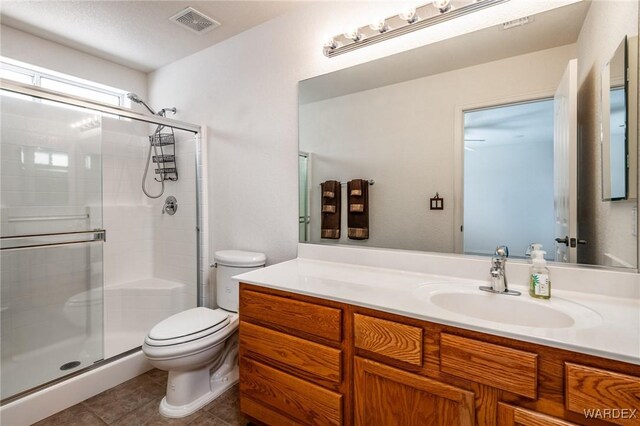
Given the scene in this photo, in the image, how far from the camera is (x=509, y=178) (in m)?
1.28

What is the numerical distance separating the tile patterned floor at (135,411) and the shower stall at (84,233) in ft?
0.67

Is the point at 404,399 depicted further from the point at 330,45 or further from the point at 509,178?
the point at 330,45

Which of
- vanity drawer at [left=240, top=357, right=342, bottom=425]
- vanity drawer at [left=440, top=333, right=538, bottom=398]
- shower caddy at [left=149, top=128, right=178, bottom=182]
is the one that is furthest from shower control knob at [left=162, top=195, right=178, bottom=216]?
vanity drawer at [left=440, top=333, right=538, bottom=398]

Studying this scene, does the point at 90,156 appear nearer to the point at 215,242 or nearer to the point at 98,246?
the point at 98,246

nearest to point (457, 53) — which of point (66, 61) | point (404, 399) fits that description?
point (404, 399)

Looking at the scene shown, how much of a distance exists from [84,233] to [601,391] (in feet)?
9.25

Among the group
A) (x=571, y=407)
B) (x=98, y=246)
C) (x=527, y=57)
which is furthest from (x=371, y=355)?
(x=98, y=246)

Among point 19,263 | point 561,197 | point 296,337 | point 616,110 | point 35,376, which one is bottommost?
point 35,376

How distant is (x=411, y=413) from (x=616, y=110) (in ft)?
4.32

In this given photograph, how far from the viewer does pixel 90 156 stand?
2.25 metres

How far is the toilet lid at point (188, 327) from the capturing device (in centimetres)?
154

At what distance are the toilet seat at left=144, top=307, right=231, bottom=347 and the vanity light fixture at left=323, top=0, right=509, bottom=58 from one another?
169cm

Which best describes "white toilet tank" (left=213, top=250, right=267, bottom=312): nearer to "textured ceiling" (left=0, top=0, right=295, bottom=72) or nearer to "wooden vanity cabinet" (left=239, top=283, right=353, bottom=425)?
"wooden vanity cabinet" (left=239, top=283, right=353, bottom=425)

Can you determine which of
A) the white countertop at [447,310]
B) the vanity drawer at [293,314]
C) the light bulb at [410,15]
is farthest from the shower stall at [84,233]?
the light bulb at [410,15]
